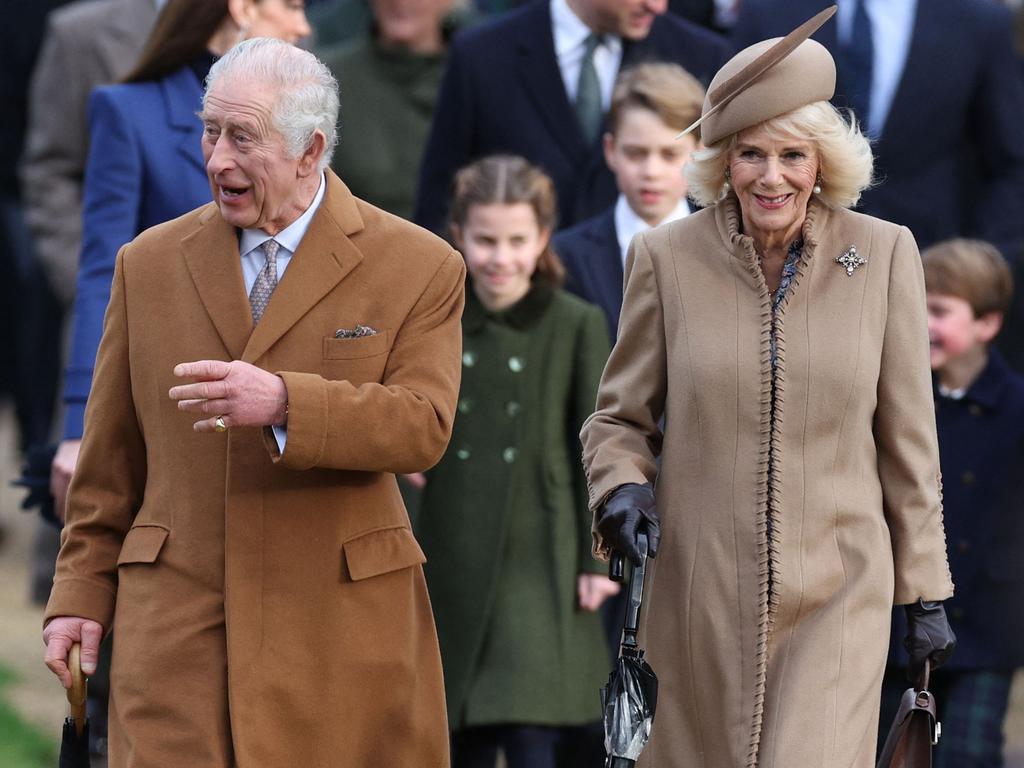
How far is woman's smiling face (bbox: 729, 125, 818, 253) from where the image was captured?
521 cm

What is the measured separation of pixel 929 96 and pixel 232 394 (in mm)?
3686

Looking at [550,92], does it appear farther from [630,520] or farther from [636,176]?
[630,520]

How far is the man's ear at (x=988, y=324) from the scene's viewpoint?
23.0ft

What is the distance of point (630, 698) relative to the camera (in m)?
5.04

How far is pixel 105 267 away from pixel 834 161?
2.00 metres

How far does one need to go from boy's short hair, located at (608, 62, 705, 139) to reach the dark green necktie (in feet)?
2.03

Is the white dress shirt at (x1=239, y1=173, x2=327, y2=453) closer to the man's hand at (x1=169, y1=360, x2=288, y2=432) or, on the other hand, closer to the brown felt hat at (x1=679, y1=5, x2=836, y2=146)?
the man's hand at (x1=169, y1=360, x2=288, y2=432)

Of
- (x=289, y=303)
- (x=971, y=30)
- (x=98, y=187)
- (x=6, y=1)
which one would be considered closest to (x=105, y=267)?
(x=98, y=187)

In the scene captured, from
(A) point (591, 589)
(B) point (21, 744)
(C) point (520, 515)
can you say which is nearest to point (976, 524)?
(A) point (591, 589)

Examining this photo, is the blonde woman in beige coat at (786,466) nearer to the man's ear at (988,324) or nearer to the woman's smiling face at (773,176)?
the woman's smiling face at (773,176)

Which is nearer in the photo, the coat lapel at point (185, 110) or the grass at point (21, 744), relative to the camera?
the coat lapel at point (185, 110)

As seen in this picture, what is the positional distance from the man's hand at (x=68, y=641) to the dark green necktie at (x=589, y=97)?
10.4ft

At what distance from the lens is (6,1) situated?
387 inches

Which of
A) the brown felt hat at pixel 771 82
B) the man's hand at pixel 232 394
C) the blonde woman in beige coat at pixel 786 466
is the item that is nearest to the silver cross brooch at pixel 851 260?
the blonde woman in beige coat at pixel 786 466
